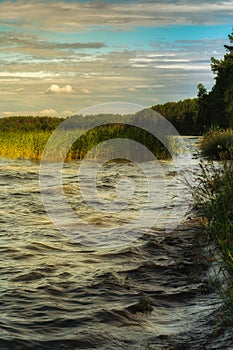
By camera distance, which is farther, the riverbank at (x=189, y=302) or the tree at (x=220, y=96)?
the tree at (x=220, y=96)

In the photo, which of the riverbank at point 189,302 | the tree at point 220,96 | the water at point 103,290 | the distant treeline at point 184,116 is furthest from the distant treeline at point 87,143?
the distant treeline at point 184,116

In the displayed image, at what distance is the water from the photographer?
19.7 feet

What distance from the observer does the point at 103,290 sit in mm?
7781

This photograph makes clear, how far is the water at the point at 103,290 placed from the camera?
19.7 feet

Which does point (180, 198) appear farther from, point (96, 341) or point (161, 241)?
point (96, 341)

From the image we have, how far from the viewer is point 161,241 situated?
1121 cm

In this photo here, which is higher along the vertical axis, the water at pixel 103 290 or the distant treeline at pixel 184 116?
the distant treeline at pixel 184 116

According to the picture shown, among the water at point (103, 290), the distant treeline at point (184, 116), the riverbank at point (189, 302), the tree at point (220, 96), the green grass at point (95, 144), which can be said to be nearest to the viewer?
the riverbank at point (189, 302)

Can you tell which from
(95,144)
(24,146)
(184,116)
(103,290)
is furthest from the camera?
(184,116)

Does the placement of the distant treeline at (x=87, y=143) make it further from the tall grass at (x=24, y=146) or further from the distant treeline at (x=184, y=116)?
the distant treeline at (x=184, y=116)

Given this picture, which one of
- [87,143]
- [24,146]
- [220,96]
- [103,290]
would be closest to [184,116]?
[220,96]

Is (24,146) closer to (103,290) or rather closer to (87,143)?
Answer: (87,143)

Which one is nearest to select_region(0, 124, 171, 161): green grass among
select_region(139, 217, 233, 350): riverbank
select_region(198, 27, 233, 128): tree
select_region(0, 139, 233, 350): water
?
select_region(0, 139, 233, 350): water

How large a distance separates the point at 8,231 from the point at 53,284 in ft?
13.9
